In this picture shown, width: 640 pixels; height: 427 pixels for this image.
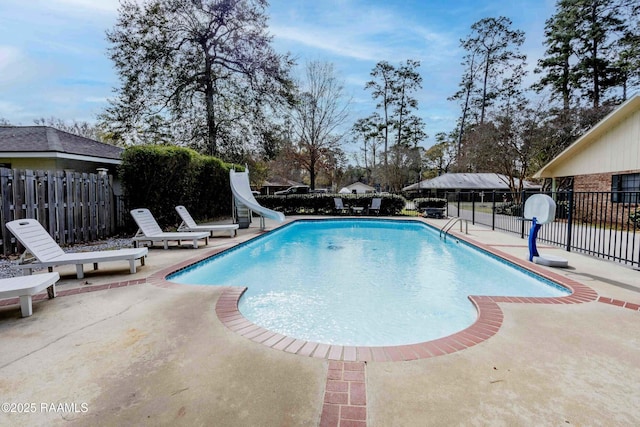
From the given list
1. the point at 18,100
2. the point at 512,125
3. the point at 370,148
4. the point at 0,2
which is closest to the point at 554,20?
the point at 512,125

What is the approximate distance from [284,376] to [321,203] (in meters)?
15.5

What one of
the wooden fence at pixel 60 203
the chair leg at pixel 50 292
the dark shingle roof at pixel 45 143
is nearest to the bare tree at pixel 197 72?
the dark shingle roof at pixel 45 143

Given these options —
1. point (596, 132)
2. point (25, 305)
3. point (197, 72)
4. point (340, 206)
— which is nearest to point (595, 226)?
point (25, 305)

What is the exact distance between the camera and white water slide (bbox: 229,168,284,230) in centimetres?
1098

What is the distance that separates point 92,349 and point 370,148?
38.7 m

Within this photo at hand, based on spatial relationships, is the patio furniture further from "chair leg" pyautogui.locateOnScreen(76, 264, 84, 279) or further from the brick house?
"chair leg" pyautogui.locateOnScreen(76, 264, 84, 279)

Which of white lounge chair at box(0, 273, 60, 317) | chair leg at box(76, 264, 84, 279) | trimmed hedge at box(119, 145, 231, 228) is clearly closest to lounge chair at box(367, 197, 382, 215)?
trimmed hedge at box(119, 145, 231, 228)

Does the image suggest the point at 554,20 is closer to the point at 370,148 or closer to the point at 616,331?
the point at 370,148

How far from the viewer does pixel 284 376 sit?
232 centimetres

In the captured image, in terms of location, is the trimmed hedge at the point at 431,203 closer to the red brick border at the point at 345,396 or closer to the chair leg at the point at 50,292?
the red brick border at the point at 345,396

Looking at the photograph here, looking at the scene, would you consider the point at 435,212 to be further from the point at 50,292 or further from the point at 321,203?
the point at 50,292

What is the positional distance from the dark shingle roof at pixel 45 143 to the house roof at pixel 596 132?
18.2 metres

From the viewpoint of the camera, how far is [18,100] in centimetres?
2686

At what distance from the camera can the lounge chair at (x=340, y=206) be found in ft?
56.7
